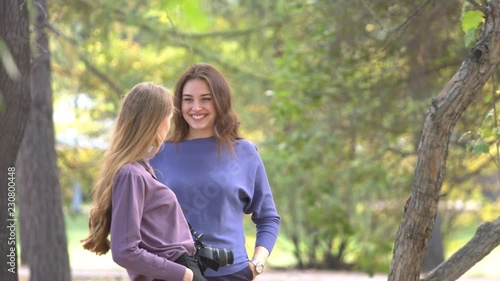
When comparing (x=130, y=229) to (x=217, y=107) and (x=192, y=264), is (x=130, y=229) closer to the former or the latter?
(x=192, y=264)

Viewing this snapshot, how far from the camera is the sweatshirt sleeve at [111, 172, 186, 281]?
3.70 metres

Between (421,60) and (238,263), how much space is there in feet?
18.5

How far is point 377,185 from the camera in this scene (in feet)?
43.1

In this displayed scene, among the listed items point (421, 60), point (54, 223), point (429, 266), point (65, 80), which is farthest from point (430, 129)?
point (65, 80)

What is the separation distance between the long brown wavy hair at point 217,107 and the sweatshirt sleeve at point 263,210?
17 centimetres

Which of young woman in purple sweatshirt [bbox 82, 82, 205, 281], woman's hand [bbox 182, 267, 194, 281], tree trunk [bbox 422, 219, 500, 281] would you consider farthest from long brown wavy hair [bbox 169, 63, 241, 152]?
tree trunk [bbox 422, 219, 500, 281]

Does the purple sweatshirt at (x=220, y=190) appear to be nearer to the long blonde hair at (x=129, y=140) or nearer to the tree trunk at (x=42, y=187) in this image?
the long blonde hair at (x=129, y=140)

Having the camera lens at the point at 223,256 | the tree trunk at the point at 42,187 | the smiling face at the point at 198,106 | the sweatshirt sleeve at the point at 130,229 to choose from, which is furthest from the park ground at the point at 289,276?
the sweatshirt sleeve at the point at 130,229

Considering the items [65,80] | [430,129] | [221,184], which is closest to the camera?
[221,184]

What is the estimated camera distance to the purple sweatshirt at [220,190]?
173 inches

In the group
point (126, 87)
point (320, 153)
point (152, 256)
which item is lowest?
point (152, 256)

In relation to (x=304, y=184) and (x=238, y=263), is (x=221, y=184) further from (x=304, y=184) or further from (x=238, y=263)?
(x=304, y=184)

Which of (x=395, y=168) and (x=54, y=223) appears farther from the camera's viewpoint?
(x=395, y=168)

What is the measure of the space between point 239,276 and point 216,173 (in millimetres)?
450
